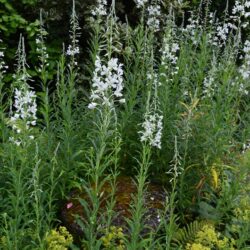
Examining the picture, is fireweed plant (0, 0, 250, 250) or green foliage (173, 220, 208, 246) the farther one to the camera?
green foliage (173, 220, 208, 246)

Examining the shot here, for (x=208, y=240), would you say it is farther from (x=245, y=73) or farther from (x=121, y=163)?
(x=245, y=73)

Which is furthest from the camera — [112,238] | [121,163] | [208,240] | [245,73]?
[245,73]

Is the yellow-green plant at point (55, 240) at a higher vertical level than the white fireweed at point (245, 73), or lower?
lower

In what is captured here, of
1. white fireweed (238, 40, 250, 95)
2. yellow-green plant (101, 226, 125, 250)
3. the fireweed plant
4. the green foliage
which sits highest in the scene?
white fireweed (238, 40, 250, 95)

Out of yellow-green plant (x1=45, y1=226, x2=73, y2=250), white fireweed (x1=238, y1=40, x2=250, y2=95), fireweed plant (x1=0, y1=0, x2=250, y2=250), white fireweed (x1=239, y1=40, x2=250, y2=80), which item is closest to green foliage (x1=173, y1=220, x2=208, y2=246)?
fireweed plant (x1=0, y1=0, x2=250, y2=250)

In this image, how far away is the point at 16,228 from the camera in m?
3.62

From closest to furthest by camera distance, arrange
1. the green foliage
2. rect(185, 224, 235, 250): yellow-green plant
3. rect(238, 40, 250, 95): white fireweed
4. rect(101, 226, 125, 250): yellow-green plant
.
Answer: rect(101, 226, 125, 250): yellow-green plant → rect(185, 224, 235, 250): yellow-green plant → the green foliage → rect(238, 40, 250, 95): white fireweed

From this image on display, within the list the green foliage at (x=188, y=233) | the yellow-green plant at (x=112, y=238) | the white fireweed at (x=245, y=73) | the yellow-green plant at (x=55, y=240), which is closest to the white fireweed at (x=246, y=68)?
the white fireweed at (x=245, y=73)

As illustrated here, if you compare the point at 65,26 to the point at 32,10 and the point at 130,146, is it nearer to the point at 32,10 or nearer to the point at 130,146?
the point at 32,10

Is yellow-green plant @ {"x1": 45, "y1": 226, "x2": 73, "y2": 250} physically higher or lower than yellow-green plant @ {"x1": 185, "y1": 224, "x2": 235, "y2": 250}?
higher

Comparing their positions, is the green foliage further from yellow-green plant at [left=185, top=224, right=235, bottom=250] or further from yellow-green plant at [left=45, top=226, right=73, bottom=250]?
yellow-green plant at [left=45, top=226, right=73, bottom=250]

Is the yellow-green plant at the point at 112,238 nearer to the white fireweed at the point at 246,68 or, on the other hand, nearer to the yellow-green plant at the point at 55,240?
the yellow-green plant at the point at 55,240

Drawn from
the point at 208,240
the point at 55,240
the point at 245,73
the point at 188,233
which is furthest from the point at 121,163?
the point at 245,73

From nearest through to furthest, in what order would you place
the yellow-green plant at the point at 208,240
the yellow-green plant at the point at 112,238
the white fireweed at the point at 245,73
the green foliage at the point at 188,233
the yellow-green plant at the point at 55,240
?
the yellow-green plant at the point at 55,240 < the yellow-green plant at the point at 112,238 < the yellow-green plant at the point at 208,240 < the green foliage at the point at 188,233 < the white fireweed at the point at 245,73
